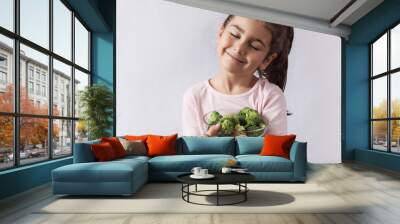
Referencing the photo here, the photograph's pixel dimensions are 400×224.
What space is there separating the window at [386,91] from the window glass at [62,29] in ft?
21.1

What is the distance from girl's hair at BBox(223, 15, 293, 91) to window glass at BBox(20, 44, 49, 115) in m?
4.04

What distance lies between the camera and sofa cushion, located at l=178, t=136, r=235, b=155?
6.76 m

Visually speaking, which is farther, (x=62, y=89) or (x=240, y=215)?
(x=62, y=89)

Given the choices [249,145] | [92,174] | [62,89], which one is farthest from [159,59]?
[92,174]

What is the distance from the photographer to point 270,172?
5.92m

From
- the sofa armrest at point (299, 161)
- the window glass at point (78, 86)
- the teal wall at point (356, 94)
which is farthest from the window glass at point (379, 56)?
the window glass at point (78, 86)

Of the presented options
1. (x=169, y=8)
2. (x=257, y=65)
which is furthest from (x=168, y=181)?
(x=169, y=8)

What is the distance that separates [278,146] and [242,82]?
240cm

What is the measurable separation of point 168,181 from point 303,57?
4450mm

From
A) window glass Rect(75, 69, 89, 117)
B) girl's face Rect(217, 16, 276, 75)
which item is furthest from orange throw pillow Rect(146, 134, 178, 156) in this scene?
girl's face Rect(217, 16, 276, 75)

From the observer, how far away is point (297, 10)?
7891mm

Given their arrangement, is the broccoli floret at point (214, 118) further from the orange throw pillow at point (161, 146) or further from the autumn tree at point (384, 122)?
the autumn tree at point (384, 122)

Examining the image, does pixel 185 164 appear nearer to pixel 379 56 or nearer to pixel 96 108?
pixel 96 108

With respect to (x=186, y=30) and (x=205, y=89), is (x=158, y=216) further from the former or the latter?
(x=186, y=30)
